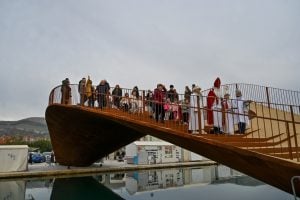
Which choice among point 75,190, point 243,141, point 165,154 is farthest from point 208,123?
point 165,154

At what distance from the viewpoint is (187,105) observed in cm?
976

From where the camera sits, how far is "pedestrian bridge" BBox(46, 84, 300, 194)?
303 inches

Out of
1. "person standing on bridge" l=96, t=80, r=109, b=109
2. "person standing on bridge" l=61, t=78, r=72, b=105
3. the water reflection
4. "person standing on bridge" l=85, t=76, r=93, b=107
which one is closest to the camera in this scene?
the water reflection

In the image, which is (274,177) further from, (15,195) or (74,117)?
(74,117)

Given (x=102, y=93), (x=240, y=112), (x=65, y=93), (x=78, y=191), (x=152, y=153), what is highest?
(x=65, y=93)

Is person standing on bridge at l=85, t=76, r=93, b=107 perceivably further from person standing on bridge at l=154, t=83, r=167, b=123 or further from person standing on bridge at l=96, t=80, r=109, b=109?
person standing on bridge at l=154, t=83, r=167, b=123

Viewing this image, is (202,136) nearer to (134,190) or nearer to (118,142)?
(134,190)

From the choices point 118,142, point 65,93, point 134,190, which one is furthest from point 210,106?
point 118,142

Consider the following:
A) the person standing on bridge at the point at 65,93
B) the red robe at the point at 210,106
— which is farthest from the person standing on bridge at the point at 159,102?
the person standing on bridge at the point at 65,93

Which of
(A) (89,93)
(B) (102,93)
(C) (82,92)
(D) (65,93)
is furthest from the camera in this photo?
(D) (65,93)

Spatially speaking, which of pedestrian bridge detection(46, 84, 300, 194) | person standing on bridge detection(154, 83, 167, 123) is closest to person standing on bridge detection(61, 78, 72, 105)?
pedestrian bridge detection(46, 84, 300, 194)

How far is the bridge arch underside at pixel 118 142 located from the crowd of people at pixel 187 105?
542mm

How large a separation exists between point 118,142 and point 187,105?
43.0ft

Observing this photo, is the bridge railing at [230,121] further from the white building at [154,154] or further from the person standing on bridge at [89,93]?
the white building at [154,154]
